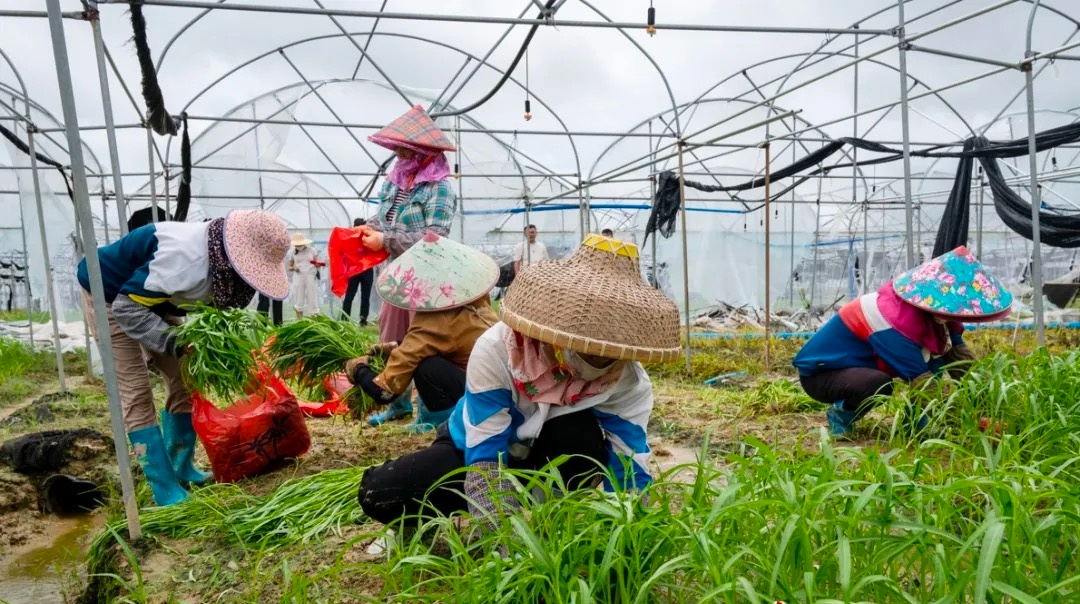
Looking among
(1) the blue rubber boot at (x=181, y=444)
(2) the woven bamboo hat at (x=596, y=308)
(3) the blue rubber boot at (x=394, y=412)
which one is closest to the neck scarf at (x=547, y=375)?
(2) the woven bamboo hat at (x=596, y=308)

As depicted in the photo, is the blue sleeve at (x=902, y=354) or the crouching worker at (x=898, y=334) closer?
the crouching worker at (x=898, y=334)

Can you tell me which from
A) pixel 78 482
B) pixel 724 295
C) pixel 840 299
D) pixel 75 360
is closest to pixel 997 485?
pixel 78 482

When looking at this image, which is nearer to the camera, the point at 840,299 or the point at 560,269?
the point at 560,269

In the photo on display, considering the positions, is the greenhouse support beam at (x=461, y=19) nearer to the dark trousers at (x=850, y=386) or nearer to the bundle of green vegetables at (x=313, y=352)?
the bundle of green vegetables at (x=313, y=352)

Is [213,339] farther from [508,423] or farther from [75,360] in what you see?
[75,360]

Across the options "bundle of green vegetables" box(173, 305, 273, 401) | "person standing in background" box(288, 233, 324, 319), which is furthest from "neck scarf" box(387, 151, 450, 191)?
"person standing in background" box(288, 233, 324, 319)

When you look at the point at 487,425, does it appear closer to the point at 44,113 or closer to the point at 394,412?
the point at 394,412

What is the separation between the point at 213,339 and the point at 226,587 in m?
1.00

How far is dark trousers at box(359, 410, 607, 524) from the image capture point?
205cm

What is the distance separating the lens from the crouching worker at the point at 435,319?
2.80 m

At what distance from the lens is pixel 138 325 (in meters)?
2.74

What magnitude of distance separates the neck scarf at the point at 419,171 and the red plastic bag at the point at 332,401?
39.5 inches

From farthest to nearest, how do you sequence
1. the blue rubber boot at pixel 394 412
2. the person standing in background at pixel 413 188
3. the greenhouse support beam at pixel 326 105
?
the greenhouse support beam at pixel 326 105 → the blue rubber boot at pixel 394 412 → the person standing in background at pixel 413 188

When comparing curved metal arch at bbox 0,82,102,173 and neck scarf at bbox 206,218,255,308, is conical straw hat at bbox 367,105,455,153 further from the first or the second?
curved metal arch at bbox 0,82,102,173
